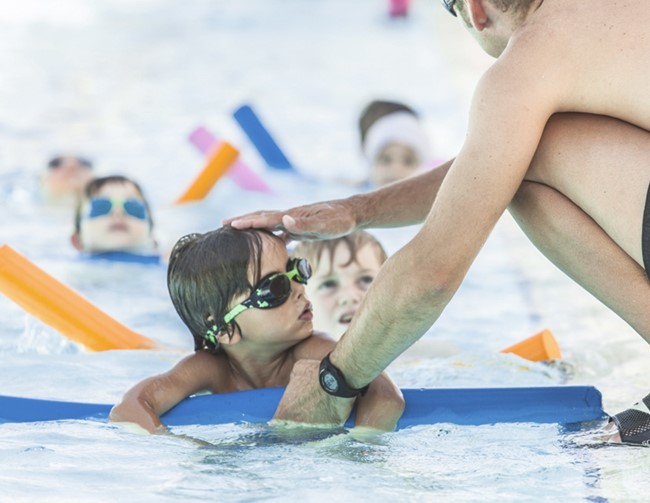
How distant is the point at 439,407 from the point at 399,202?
56 centimetres

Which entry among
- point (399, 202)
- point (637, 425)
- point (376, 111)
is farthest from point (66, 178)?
point (637, 425)

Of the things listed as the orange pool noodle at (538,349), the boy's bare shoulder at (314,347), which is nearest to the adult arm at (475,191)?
the boy's bare shoulder at (314,347)

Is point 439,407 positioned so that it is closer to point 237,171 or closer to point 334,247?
point 334,247

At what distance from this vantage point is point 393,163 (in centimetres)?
629

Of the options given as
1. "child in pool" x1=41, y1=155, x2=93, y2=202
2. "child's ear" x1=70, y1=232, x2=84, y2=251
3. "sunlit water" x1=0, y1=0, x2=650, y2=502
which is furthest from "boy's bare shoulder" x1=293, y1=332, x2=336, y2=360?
"child in pool" x1=41, y1=155, x2=93, y2=202

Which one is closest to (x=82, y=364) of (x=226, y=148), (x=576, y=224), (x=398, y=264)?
(x=398, y=264)

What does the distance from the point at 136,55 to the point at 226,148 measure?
5.05 meters

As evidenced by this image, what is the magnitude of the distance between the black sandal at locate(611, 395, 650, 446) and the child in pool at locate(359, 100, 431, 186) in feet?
12.4

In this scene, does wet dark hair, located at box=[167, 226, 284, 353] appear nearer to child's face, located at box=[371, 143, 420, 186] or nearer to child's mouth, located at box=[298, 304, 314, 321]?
child's mouth, located at box=[298, 304, 314, 321]

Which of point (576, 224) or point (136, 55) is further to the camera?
point (136, 55)

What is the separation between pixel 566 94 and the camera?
238 centimetres

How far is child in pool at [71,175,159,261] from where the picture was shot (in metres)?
4.94

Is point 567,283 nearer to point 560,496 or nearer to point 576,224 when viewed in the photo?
point 576,224

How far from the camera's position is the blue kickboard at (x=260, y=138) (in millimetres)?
5836
